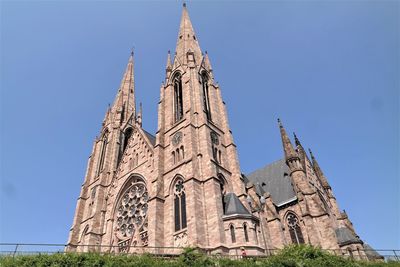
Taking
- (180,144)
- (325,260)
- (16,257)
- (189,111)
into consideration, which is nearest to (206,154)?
(180,144)

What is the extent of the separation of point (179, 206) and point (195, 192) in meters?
2.21

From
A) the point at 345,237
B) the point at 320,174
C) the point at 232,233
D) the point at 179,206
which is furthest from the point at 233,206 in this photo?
the point at 320,174

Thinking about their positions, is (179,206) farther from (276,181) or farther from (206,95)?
(276,181)

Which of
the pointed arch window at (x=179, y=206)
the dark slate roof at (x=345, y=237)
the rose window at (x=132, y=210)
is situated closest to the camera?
the pointed arch window at (x=179, y=206)

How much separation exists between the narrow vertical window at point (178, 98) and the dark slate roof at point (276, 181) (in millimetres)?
11665

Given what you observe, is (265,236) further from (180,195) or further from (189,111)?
(189,111)

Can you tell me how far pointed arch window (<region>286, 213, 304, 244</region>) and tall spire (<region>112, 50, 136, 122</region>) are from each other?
26.2 meters

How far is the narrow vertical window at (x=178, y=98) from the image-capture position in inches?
1252

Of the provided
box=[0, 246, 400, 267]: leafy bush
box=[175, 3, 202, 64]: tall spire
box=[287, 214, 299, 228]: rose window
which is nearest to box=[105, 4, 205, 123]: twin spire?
box=[175, 3, 202, 64]: tall spire

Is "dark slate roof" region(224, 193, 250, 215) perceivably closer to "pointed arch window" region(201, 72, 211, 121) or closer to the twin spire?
"pointed arch window" region(201, 72, 211, 121)

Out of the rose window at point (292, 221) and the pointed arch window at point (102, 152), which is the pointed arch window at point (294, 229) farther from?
the pointed arch window at point (102, 152)

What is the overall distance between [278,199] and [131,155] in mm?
16308

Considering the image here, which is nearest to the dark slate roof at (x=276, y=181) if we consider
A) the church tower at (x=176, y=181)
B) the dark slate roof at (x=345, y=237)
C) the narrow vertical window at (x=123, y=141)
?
the dark slate roof at (x=345, y=237)

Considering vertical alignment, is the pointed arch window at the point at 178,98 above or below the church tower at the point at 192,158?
above
